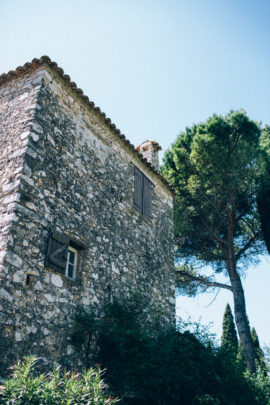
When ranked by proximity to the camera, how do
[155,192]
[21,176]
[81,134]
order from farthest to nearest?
[155,192] < [81,134] < [21,176]

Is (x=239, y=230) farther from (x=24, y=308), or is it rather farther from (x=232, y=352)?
(x=24, y=308)

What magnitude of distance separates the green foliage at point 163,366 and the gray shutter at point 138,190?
238 cm

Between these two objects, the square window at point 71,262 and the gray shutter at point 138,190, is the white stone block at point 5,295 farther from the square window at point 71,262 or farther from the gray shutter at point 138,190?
the gray shutter at point 138,190

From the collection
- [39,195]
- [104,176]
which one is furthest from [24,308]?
[104,176]

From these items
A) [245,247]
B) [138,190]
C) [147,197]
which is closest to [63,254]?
[138,190]

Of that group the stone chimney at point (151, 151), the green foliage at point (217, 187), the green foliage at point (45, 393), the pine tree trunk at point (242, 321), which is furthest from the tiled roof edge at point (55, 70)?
the pine tree trunk at point (242, 321)

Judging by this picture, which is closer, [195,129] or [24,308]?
[24,308]

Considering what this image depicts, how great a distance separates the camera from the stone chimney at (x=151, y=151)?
10357 mm

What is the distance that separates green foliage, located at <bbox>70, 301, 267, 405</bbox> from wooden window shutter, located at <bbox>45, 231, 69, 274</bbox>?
49.3 inches

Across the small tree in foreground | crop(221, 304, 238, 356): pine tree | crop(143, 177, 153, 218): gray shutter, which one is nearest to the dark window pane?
crop(143, 177, 153, 218): gray shutter

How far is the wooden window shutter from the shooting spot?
5512 mm

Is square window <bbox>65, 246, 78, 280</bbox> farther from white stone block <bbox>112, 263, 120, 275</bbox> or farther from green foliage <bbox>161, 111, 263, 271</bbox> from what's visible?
green foliage <bbox>161, 111, 263, 271</bbox>

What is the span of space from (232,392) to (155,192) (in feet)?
16.6

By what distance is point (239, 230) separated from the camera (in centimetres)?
1384
